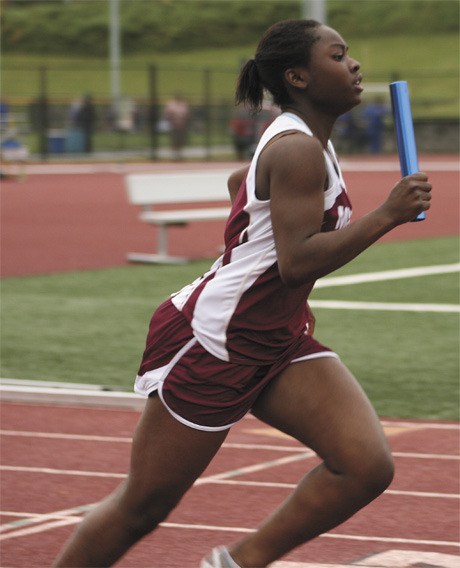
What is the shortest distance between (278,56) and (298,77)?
9 cm

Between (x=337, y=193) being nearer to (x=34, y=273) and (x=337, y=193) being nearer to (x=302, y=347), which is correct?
(x=302, y=347)

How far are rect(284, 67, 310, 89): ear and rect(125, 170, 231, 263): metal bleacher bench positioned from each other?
35.8 feet

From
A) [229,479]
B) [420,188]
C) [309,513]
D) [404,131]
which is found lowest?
[229,479]

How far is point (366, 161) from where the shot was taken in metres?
40.5

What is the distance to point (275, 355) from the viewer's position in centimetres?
376

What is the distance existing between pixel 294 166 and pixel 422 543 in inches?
77.2

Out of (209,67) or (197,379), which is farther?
(209,67)

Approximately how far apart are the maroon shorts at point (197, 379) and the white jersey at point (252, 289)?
1.2 inches

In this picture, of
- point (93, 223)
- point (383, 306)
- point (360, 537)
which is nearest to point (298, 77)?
point (360, 537)

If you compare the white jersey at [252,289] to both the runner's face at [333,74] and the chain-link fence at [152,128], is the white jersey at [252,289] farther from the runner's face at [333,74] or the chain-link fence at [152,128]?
the chain-link fence at [152,128]

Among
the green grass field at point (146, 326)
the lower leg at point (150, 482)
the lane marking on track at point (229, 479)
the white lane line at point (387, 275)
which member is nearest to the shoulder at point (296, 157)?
the lower leg at point (150, 482)

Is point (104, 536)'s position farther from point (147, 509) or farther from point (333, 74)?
point (333, 74)

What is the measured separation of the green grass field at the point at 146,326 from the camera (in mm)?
8219

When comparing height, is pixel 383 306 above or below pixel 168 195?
below
